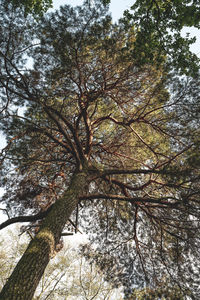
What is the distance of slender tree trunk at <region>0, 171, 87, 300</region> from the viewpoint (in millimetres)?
2044

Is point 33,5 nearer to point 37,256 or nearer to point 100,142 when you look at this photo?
point 100,142

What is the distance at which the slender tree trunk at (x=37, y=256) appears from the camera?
2.04m

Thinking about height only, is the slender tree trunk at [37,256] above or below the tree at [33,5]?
below

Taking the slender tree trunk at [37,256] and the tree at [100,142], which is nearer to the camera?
the slender tree trunk at [37,256]

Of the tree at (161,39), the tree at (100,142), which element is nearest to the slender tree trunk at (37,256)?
the tree at (100,142)

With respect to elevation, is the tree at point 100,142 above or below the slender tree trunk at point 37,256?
above

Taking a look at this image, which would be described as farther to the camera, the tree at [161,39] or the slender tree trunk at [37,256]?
the tree at [161,39]

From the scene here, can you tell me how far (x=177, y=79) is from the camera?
14.2ft

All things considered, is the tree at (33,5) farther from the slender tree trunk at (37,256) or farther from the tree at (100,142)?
the slender tree trunk at (37,256)

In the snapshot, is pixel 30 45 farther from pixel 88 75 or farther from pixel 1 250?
pixel 1 250

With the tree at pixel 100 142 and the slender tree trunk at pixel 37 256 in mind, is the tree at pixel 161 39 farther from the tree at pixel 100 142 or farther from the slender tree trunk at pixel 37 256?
the slender tree trunk at pixel 37 256

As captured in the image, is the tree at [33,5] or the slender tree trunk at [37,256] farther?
the tree at [33,5]

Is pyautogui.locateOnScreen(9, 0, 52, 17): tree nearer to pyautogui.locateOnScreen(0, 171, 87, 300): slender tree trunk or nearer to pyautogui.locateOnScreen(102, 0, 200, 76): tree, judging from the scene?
pyautogui.locateOnScreen(102, 0, 200, 76): tree

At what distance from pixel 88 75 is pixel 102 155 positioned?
275 cm
